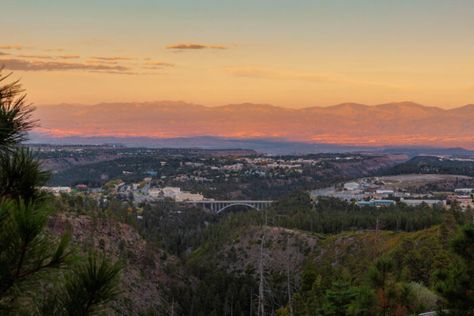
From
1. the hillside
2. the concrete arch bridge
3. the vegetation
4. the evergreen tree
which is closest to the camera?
the vegetation

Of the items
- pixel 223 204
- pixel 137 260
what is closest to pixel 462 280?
pixel 137 260

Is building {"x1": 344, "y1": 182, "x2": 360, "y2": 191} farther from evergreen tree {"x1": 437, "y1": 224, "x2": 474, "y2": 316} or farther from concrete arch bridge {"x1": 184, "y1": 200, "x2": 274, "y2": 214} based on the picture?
evergreen tree {"x1": 437, "y1": 224, "x2": 474, "y2": 316}

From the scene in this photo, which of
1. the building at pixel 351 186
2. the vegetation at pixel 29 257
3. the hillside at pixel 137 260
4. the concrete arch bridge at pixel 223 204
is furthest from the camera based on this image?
the building at pixel 351 186

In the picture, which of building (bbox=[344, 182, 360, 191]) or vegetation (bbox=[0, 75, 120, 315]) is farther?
building (bbox=[344, 182, 360, 191])

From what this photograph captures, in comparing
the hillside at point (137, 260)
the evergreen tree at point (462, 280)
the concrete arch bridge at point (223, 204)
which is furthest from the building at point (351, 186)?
the evergreen tree at point (462, 280)

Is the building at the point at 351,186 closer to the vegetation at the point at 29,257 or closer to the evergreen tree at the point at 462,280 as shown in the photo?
the evergreen tree at the point at 462,280

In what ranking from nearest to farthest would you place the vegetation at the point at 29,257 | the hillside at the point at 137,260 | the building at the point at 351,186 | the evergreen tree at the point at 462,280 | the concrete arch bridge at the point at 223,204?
the vegetation at the point at 29,257
the evergreen tree at the point at 462,280
the hillside at the point at 137,260
the concrete arch bridge at the point at 223,204
the building at the point at 351,186

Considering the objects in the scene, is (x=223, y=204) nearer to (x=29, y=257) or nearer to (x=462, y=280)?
(x=462, y=280)

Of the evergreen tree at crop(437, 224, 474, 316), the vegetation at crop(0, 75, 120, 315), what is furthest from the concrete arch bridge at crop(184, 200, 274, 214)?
the vegetation at crop(0, 75, 120, 315)

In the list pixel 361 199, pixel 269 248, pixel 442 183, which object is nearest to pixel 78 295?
pixel 269 248

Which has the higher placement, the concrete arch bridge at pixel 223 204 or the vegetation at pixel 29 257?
the vegetation at pixel 29 257

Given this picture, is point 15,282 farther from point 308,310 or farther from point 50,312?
point 308,310
